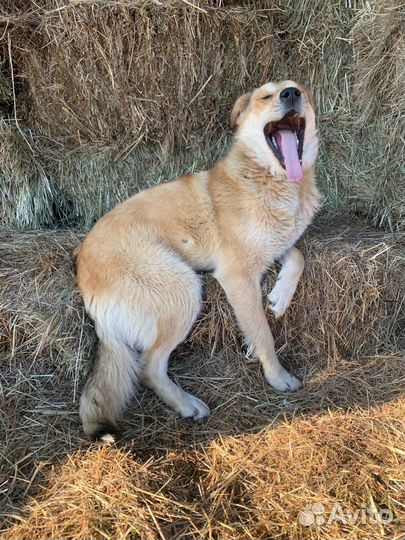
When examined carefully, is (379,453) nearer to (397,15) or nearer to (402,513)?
(402,513)

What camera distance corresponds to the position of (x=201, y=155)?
3.53 m

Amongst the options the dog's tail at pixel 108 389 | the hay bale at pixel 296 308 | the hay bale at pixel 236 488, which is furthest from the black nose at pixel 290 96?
the hay bale at pixel 236 488

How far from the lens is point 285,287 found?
2668mm

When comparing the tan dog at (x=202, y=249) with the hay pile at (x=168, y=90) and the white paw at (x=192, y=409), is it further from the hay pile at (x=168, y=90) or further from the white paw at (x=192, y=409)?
the hay pile at (x=168, y=90)

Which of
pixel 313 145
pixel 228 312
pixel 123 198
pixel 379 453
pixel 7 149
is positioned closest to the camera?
pixel 379 453

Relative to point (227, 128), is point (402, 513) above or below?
below

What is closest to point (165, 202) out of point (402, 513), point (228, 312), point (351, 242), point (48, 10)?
point (228, 312)

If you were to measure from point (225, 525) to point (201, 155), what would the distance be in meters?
2.57

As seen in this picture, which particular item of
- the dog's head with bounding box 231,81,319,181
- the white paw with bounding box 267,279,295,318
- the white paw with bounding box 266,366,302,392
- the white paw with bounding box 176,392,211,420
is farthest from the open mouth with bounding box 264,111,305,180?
the white paw with bounding box 176,392,211,420

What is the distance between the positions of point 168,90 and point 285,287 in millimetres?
1594

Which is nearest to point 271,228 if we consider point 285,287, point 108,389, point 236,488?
point 285,287

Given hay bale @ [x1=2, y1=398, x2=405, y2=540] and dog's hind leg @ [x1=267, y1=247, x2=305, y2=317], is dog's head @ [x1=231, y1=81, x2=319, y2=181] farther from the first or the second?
hay bale @ [x1=2, y1=398, x2=405, y2=540]

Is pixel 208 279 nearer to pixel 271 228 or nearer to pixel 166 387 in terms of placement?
pixel 271 228

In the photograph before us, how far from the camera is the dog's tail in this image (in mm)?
2084
